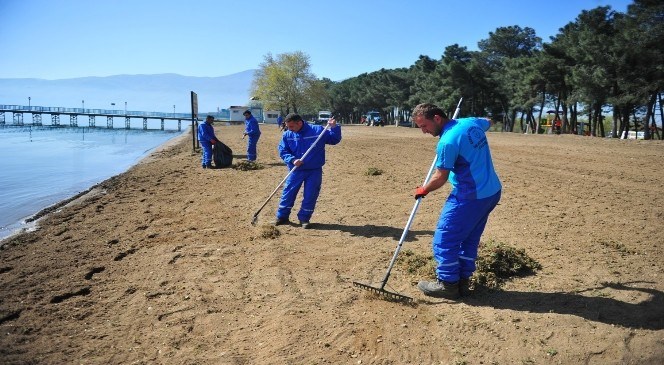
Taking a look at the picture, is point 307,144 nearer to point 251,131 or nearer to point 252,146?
point 251,131

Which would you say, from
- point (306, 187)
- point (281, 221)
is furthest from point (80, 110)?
point (306, 187)

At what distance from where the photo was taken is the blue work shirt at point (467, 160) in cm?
413

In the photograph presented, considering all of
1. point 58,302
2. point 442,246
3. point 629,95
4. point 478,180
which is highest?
point 629,95

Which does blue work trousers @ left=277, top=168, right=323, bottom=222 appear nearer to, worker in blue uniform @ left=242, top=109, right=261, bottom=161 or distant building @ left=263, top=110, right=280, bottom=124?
worker in blue uniform @ left=242, top=109, right=261, bottom=161

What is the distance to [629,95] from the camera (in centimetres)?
2825

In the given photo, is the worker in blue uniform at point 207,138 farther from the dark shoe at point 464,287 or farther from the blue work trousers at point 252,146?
the dark shoe at point 464,287

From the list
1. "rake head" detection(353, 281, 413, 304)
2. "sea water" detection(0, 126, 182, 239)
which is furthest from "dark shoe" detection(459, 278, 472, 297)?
"sea water" detection(0, 126, 182, 239)

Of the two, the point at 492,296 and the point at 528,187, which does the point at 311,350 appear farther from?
the point at 528,187

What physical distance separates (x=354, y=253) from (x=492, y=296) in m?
1.97

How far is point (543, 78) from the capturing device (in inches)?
1485

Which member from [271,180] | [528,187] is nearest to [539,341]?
[528,187]

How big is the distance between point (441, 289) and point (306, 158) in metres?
3.42

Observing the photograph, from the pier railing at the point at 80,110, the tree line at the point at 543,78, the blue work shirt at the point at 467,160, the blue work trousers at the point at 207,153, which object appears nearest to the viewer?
the blue work shirt at the point at 467,160

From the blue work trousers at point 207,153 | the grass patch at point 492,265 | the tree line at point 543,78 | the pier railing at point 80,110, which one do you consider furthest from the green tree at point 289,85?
the grass patch at point 492,265
